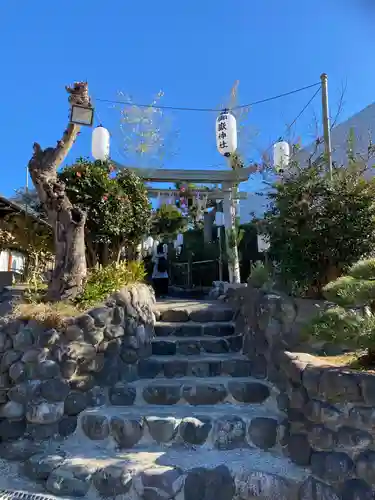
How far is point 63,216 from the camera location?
4.47 metres

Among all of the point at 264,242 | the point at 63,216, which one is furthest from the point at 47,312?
the point at 264,242

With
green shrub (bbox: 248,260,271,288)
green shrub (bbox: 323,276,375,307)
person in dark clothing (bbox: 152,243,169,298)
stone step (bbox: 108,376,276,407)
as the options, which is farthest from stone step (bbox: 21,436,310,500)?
person in dark clothing (bbox: 152,243,169,298)

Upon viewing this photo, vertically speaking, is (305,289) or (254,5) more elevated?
(254,5)

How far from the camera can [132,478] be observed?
2.87 m

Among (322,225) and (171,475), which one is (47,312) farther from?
(322,225)

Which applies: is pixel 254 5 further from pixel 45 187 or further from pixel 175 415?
pixel 175 415

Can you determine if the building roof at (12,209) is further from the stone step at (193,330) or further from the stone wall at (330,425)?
the stone wall at (330,425)

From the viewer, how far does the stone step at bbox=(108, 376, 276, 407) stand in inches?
Answer: 146

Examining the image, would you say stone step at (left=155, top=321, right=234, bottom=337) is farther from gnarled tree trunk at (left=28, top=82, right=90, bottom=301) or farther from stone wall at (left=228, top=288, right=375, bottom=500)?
stone wall at (left=228, top=288, right=375, bottom=500)

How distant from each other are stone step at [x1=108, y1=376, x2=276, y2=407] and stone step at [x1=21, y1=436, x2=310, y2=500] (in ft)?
1.88

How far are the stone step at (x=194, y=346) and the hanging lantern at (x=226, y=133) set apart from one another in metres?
4.50

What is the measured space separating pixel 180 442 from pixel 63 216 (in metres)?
2.70

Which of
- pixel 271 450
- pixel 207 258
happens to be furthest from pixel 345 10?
pixel 207 258

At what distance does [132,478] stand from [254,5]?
6965 millimetres
